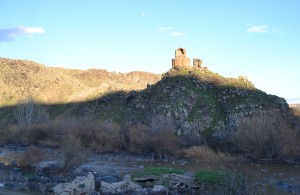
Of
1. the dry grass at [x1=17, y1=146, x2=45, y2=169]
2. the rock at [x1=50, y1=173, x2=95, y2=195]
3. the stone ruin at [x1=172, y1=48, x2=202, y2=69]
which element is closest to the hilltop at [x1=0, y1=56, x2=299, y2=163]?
the stone ruin at [x1=172, y1=48, x2=202, y2=69]

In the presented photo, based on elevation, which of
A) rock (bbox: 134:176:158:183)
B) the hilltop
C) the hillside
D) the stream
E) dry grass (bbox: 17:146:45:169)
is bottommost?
the stream

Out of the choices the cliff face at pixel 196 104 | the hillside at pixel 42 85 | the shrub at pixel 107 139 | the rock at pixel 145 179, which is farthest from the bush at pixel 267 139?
the hillside at pixel 42 85

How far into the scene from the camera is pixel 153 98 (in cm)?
5956

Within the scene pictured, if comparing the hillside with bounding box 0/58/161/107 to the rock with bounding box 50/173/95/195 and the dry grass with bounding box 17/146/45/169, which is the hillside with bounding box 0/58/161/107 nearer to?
the dry grass with bounding box 17/146/45/169

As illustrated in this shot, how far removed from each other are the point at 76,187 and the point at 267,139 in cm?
2815

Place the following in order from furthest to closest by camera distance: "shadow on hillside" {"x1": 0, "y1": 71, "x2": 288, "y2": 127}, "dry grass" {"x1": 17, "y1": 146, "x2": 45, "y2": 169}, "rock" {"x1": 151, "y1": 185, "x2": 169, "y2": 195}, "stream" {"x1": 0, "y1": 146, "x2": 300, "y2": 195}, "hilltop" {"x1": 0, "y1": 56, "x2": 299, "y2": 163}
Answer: "shadow on hillside" {"x1": 0, "y1": 71, "x2": 288, "y2": 127} < "hilltop" {"x1": 0, "y1": 56, "x2": 299, "y2": 163} < "dry grass" {"x1": 17, "y1": 146, "x2": 45, "y2": 169} < "stream" {"x1": 0, "y1": 146, "x2": 300, "y2": 195} < "rock" {"x1": 151, "y1": 185, "x2": 169, "y2": 195}

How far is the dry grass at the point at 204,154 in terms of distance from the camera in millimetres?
42000

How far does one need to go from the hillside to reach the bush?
50.4 m

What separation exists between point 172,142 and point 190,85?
1609cm

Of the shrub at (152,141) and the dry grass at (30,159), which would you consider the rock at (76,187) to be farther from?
the shrub at (152,141)

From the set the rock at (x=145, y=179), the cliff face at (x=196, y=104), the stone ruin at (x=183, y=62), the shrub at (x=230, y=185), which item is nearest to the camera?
the shrub at (x=230, y=185)

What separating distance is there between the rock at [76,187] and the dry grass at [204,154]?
76.7 ft

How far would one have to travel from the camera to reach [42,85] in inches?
4222

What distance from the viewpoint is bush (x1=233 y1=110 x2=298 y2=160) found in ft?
137
